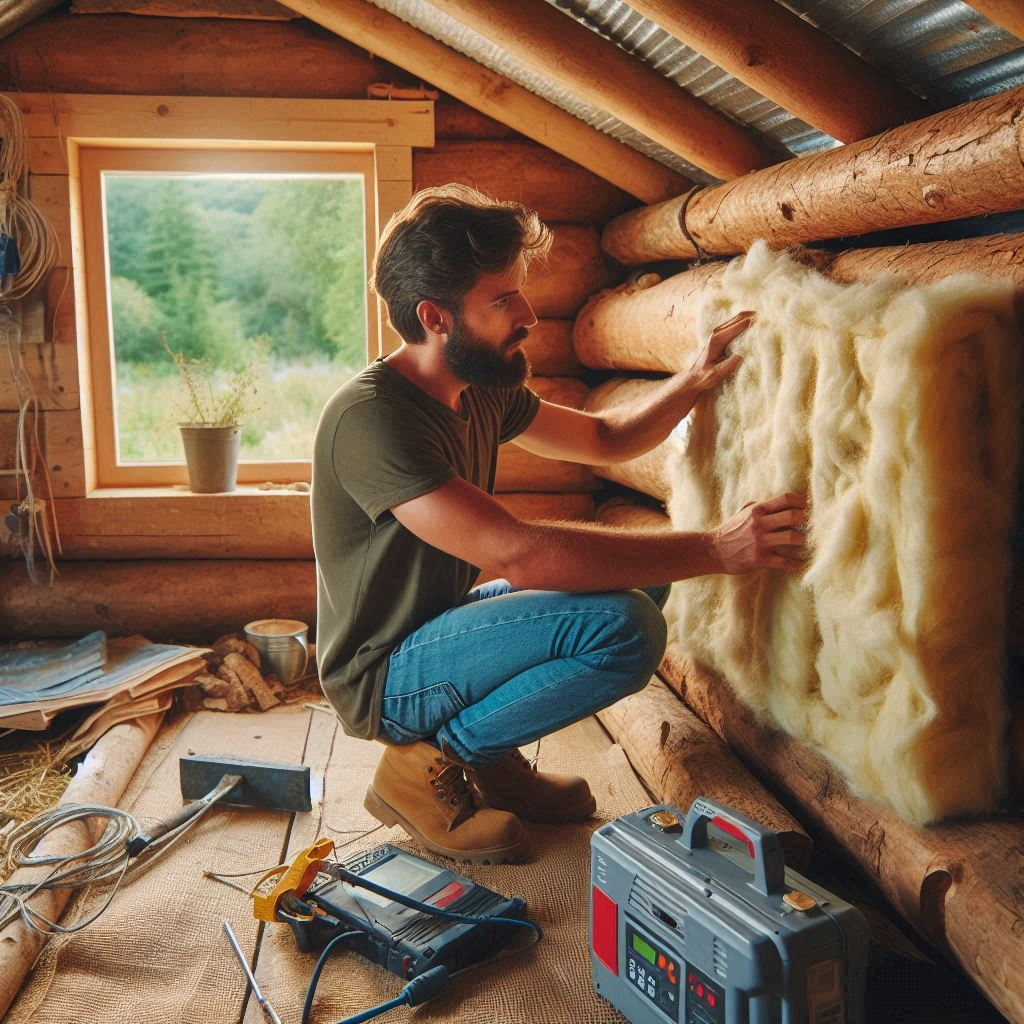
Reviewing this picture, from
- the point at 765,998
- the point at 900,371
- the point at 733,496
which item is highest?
the point at 900,371

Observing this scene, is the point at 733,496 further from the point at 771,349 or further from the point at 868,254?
the point at 868,254

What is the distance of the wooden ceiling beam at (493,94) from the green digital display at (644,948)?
2718 millimetres

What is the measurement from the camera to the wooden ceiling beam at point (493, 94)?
A: 11.4ft

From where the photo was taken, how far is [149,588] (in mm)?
3924

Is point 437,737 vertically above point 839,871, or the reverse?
point 437,737

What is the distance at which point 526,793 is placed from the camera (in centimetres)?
A: 253

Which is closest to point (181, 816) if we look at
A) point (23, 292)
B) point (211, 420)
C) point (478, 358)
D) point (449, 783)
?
point (449, 783)

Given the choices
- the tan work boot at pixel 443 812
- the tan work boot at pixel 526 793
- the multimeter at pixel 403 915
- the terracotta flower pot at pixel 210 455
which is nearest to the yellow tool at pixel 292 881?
the multimeter at pixel 403 915

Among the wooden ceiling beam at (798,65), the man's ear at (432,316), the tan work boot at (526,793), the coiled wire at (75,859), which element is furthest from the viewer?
the tan work boot at (526,793)

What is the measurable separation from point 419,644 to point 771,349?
3.33ft

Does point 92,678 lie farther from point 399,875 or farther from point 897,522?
point 897,522

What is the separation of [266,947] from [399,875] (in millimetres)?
298

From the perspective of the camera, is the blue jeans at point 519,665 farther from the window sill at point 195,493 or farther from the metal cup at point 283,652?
the window sill at point 195,493

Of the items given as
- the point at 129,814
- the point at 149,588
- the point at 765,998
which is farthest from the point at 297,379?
the point at 765,998
